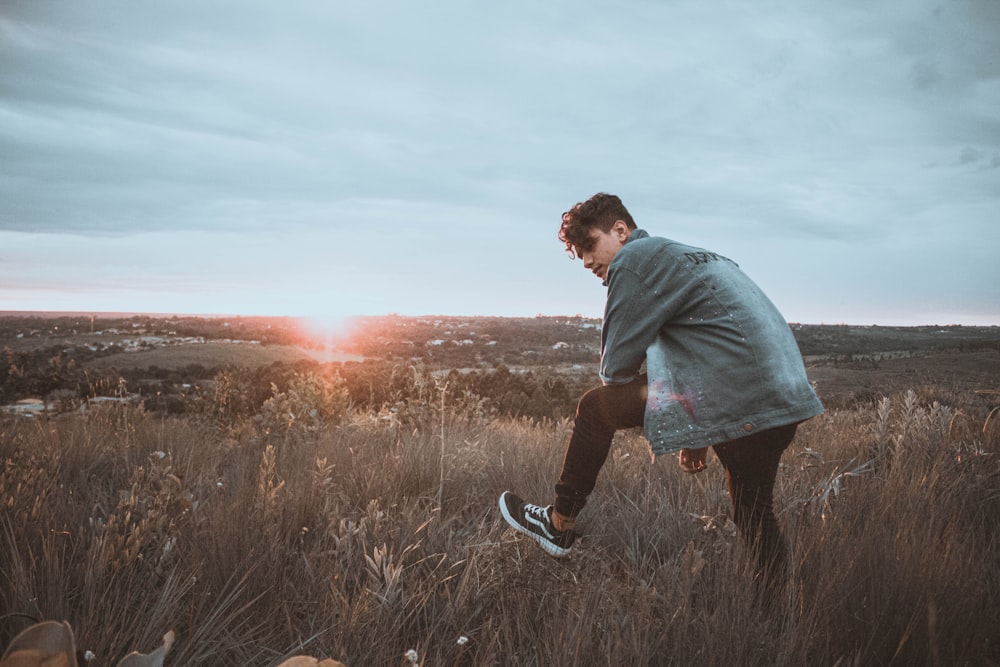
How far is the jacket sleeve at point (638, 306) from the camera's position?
7.05ft

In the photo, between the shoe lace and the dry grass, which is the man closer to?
the dry grass

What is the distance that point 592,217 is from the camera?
8.43ft

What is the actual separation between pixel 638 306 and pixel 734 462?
0.75 meters

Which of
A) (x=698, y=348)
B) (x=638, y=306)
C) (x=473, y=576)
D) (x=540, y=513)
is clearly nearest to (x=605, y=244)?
(x=638, y=306)

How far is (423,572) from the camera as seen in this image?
2.16 metres

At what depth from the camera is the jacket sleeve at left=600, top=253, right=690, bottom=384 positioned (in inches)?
84.6

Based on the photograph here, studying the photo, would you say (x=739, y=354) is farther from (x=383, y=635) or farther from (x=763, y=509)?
(x=383, y=635)

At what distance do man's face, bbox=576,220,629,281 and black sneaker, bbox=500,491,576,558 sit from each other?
123 centimetres

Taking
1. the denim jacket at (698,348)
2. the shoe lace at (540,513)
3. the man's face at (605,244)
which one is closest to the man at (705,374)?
the denim jacket at (698,348)

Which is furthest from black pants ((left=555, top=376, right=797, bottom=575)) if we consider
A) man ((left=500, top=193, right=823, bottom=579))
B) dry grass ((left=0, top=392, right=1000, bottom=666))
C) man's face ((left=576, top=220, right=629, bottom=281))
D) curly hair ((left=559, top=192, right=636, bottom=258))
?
curly hair ((left=559, top=192, right=636, bottom=258))

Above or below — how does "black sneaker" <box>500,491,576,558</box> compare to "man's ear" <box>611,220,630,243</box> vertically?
below

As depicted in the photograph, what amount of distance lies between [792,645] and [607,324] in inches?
50.9

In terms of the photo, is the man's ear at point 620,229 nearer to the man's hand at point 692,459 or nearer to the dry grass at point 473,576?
the man's hand at point 692,459

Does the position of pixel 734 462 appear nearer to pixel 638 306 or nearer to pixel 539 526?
pixel 638 306
